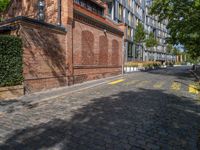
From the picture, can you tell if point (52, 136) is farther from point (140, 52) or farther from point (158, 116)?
point (140, 52)

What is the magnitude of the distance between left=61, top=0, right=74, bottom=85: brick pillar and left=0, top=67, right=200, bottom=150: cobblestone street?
5761 mm

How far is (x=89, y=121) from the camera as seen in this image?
6.14 metres

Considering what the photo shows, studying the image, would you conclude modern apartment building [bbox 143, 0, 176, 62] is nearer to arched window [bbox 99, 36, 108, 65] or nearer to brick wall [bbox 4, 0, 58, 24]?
arched window [bbox 99, 36, 108, 65]

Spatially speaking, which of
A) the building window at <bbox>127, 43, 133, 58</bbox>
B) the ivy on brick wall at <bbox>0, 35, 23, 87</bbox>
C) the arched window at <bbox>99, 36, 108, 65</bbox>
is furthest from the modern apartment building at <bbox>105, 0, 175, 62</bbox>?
the ivy on brick wall at <bbox>0, 35, 23, 87</bbox>

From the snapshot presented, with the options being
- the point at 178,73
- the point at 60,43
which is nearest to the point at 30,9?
the point at 60,43

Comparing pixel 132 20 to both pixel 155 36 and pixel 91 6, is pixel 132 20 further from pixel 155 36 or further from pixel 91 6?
pixel 155 36

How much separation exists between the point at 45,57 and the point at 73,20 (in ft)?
14.5

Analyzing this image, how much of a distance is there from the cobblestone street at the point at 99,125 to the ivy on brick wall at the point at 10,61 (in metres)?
1.40

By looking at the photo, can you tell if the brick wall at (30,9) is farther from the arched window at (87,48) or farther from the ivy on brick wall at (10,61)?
the ivy on brick wall at (10,61)

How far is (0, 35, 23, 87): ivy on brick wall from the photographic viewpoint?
367 inches

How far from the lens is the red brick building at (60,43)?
10.8 m

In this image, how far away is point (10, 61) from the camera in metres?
9.69

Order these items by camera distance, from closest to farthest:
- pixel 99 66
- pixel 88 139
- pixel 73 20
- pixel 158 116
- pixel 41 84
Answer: pixel 88 139
pixel 158 116
pixel 41 84
pixel 73 20
pixel 99 66

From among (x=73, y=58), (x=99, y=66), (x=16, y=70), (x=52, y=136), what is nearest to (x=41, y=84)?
(x=16, y=70)
